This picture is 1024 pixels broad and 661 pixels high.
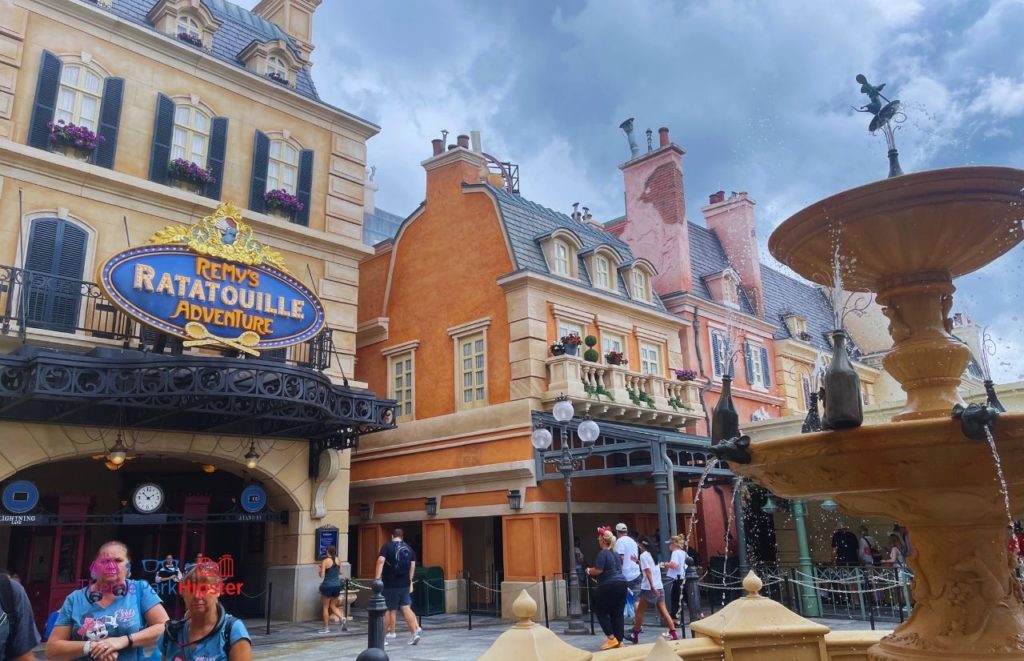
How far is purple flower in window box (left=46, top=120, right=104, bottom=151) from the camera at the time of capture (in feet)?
46.4

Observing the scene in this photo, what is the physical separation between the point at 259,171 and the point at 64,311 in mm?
5440

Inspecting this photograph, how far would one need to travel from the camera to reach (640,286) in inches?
972

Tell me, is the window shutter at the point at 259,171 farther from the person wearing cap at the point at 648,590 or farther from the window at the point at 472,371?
the person wearing cap at the point at 648,590

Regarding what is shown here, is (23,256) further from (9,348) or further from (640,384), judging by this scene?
(640,384)

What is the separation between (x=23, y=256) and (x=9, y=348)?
Answer: 1.70m

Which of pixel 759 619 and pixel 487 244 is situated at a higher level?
pixel 487 244

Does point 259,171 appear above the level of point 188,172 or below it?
above

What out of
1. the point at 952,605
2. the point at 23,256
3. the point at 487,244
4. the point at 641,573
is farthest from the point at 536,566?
the point at 952,605

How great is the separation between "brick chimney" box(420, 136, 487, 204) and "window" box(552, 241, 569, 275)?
3569mm

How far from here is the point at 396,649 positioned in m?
12.7

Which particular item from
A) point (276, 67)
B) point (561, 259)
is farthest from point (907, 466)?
point (276, 67)

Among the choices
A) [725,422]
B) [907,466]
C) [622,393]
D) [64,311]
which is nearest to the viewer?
[907,466]

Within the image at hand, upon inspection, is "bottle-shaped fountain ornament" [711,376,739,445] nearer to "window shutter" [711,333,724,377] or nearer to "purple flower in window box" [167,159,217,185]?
"purple flower in window box" [167,159,217,185]

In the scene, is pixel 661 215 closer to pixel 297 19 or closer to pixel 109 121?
pixel 297 19
